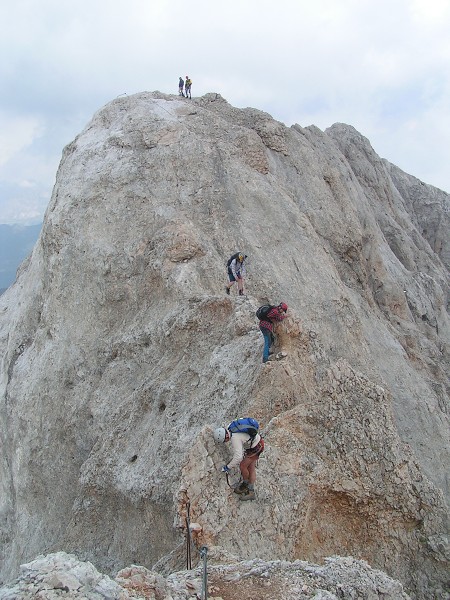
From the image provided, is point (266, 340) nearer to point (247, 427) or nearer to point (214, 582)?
point (247, 427)

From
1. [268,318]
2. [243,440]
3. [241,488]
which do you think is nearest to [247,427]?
[243,440]

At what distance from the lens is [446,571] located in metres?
12.5

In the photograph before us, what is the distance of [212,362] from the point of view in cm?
1753

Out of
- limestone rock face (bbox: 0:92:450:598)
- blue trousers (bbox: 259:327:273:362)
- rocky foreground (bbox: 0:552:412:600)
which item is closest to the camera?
rocky foreground (bbox: 0:552:412:600)

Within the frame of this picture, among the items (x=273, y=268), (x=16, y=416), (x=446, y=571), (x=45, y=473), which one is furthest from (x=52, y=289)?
(x=446, y=571)

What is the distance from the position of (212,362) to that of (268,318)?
3.15 metres

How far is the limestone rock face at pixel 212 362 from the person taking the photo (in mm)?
12828

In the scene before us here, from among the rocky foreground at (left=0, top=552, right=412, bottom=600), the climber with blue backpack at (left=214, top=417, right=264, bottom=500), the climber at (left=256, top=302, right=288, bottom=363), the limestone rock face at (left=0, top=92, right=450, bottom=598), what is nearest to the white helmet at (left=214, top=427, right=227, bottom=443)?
the climber with blue backpack at (left=214, top=417, right=264, bottom=500)

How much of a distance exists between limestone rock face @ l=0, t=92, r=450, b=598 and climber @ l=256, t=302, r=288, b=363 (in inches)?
26.2

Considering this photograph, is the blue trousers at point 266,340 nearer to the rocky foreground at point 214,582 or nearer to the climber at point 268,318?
the climber at point 268,318

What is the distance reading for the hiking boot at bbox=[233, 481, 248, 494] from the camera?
11688mm

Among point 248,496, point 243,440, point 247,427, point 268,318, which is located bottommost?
point 248,496

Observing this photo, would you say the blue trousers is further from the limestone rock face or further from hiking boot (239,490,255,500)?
hiking boot (239,490,255,500)

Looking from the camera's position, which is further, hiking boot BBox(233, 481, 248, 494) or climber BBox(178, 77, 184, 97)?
climber BBox(178, 77, 184, 97)
